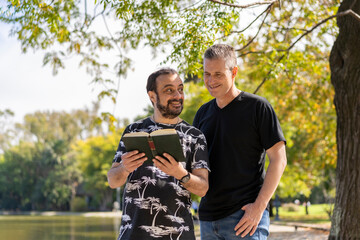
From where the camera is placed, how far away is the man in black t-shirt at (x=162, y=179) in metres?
2.87

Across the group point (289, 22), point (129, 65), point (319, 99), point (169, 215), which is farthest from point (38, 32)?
point (319, 99)

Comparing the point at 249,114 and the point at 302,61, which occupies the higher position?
the point at 302,61

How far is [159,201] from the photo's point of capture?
292cm

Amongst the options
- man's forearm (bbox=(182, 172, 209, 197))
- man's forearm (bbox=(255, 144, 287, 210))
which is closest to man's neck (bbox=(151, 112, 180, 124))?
man's forearm (bbox=(182, 172, 209, 197))

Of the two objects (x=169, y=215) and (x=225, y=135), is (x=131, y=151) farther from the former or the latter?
(x=225, y=135)

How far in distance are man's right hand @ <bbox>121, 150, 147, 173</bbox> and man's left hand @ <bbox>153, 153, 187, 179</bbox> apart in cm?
8

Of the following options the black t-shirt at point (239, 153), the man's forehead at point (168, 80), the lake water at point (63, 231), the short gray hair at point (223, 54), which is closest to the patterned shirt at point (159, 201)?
the black t-shirt at point (239, 153)

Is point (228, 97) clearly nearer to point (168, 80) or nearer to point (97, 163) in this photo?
point (168, 80)

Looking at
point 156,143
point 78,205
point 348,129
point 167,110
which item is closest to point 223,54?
point 167,110

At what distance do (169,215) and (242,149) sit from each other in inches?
25.6

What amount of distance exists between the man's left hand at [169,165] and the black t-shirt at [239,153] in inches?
18.3

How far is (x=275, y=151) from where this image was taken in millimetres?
3053

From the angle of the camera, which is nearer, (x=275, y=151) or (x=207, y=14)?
(x=275, y=151)

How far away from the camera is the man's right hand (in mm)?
2742
